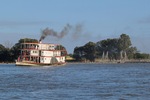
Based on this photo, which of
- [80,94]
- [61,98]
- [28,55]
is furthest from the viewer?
[28,55]

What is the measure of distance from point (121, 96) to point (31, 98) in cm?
694

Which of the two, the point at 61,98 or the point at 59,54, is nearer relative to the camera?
the point at 61,98

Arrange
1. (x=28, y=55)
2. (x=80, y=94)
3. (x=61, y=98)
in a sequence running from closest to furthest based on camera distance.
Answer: (x=61, y=98) < (x=80, y=94) < (x=28, y=55)

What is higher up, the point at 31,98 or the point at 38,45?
the point at 38,45

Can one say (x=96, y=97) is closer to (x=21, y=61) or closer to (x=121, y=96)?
(x=121, y=96)

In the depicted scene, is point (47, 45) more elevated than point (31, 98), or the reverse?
point (47, 45)

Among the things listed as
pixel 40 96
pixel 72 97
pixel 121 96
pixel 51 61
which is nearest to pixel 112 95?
pixel 121 96

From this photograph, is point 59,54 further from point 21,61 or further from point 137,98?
point 137,98

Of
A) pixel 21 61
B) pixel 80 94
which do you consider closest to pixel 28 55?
pixel 21 61

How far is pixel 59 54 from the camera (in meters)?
136

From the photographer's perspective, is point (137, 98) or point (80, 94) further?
point (80, 94)

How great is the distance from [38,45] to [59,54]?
826 cm

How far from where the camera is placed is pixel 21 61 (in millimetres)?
131500

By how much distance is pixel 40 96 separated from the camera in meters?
34.8
